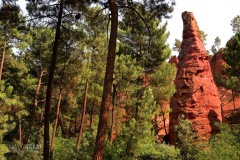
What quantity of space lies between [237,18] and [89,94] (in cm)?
3523

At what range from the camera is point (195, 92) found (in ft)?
80.0

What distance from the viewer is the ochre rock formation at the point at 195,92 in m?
23.8

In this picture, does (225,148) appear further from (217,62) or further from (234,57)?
(217,62)

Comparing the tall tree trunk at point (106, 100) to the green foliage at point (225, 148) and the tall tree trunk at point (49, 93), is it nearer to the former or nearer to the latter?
the tall tree trunk at point (49, 93)

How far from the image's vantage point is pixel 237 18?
46875 mm

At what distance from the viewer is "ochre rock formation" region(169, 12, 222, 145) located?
23.8 m

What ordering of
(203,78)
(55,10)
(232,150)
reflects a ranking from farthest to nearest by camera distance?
(203,78), (55,10), (232,150)

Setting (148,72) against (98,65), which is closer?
(98,65)

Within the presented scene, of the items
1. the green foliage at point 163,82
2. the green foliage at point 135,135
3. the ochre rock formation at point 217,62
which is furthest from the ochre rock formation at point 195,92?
the ochre rock formation at point 217,62

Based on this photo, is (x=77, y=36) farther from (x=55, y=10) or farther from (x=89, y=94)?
(x=89, y=94)

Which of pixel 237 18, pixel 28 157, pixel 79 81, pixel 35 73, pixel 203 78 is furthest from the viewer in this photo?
pixel 237 18

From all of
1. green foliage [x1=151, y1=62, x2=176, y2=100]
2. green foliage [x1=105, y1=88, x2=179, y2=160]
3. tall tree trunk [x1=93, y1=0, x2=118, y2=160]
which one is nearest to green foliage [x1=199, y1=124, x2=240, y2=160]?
green foliage [x1=105, y1=88, x2=179, y2=160]

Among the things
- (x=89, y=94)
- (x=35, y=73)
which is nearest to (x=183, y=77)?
(x=89, y=94)

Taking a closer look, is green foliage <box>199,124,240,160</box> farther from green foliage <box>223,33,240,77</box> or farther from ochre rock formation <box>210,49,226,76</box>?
ochre rock formation <box>210,49,226,76</box>
